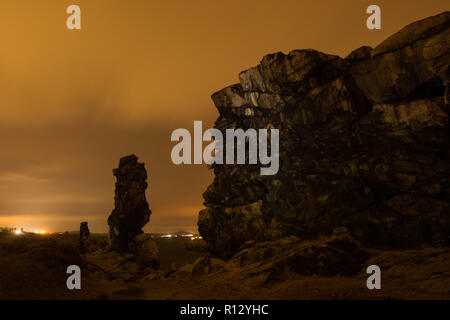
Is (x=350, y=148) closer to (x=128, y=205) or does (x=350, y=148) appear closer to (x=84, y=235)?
(x=128, y=205)

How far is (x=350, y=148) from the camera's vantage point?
3209 centimetres

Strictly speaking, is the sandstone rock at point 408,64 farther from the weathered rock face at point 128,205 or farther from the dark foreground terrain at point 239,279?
the weathered rock face at point 128,205

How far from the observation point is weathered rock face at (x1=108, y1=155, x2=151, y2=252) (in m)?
63.1

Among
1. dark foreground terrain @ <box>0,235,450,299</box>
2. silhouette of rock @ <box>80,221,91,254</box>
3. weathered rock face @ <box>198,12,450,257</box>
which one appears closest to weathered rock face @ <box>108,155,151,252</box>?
silhouette of rock @ <box>80,221,91,254</box>

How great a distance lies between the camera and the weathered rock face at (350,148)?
2778 centimetres

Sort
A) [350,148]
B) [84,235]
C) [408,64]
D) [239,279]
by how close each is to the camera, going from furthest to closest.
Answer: [84,235] < [350,148] < [408,64] < [239,279]

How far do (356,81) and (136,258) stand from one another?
5079 cm

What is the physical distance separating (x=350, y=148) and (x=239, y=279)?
17460mm

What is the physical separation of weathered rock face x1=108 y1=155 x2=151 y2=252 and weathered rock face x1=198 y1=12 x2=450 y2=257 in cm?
3034

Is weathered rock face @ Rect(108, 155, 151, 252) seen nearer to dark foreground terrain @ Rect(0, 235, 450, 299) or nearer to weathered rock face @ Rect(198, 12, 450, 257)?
weathered rock face @ Rect(198, 12, 450, 257)

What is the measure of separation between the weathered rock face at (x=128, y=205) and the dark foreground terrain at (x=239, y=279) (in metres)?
30.5

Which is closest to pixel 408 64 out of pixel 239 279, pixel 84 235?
pixel 239 279

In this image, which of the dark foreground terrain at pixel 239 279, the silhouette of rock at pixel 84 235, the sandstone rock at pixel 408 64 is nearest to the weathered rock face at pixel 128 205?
the silhouette of rock at pixel 84 235
